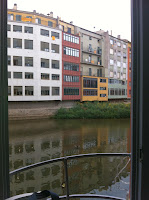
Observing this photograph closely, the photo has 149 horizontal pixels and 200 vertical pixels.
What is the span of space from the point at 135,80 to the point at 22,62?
725 cm

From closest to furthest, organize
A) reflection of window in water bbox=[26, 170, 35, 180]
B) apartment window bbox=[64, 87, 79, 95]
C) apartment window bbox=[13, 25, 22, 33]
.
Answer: reflection of window in water bbox=[26, 170, 35, 180]
apartment window bbox=[13, 25, 22, 33]
apartment window bbox=[64, 87, 79, 95]

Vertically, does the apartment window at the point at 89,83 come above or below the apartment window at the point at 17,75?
below

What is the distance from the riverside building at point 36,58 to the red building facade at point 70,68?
0.72ft

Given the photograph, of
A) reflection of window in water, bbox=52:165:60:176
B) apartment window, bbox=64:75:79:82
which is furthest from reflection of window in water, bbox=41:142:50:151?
apartment window, bbox=64:75:79:82

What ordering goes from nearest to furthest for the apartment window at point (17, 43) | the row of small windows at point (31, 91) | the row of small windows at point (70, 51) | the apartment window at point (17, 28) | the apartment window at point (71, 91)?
the apartment window at point (17, 28), the apartment window at point (17, 43), the row of small windows at point (31, 91), the apartment window at point (71, 91), the row of small windows at point (70, 51)

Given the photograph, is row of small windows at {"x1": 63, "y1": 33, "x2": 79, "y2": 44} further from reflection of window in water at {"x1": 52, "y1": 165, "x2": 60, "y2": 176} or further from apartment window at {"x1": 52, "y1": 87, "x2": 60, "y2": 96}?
reflection of window in water at {"x1": 52, "y1": 165, "x2": 60, "y2": 176}

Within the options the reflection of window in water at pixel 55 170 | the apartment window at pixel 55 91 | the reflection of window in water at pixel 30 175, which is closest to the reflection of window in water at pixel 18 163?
the reflection of window in water at pixel 30 175

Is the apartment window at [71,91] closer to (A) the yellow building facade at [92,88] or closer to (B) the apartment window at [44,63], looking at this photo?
(A) the yellow building facade at [92,88]

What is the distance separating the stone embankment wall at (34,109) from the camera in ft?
23.9

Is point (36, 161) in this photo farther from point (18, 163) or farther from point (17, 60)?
point (17, 60)

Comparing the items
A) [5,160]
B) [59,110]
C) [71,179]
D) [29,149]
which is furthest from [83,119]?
[5,160]

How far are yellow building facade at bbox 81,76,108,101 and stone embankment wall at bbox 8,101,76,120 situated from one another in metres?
0.97

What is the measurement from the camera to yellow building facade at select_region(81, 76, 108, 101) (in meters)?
8.29

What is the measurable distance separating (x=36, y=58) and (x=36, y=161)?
542cm
